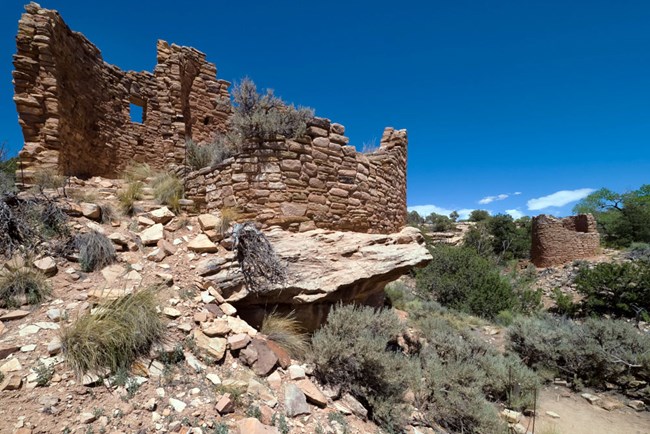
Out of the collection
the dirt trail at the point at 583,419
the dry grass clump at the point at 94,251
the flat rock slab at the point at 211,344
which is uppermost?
the dry grass clump at the point at 94,251

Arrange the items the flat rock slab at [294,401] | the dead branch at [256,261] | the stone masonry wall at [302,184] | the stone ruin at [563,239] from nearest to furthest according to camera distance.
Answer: the flat rock slab at [294,401], the dead branch at [256,261], the stone masonry wall at [302,184], the stone ruin at [563,239]

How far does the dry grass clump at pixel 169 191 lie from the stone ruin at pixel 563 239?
18.1 meters

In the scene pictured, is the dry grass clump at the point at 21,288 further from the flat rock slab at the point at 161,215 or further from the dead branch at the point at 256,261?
the dead branch at the point at 256,261

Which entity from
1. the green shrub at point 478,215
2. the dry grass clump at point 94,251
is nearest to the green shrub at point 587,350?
the dry grass clump at point 94,251

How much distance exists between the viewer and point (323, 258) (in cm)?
473

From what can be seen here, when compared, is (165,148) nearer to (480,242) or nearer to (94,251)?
(94,251)

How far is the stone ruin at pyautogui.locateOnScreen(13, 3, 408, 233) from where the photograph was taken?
513 centimetres

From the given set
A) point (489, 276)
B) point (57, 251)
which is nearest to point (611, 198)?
point (489, 276)

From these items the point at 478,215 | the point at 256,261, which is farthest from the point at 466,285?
the point at 478,215

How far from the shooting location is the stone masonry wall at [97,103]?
19.0ft

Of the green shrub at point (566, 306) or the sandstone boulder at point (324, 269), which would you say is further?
the green shrub at point (566, 306)

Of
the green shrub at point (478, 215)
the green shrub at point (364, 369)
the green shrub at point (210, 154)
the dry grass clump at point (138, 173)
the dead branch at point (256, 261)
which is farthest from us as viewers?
the green shrub at point (478, 215)

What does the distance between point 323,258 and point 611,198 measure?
38131mm

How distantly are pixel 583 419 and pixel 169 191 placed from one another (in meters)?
7.61
